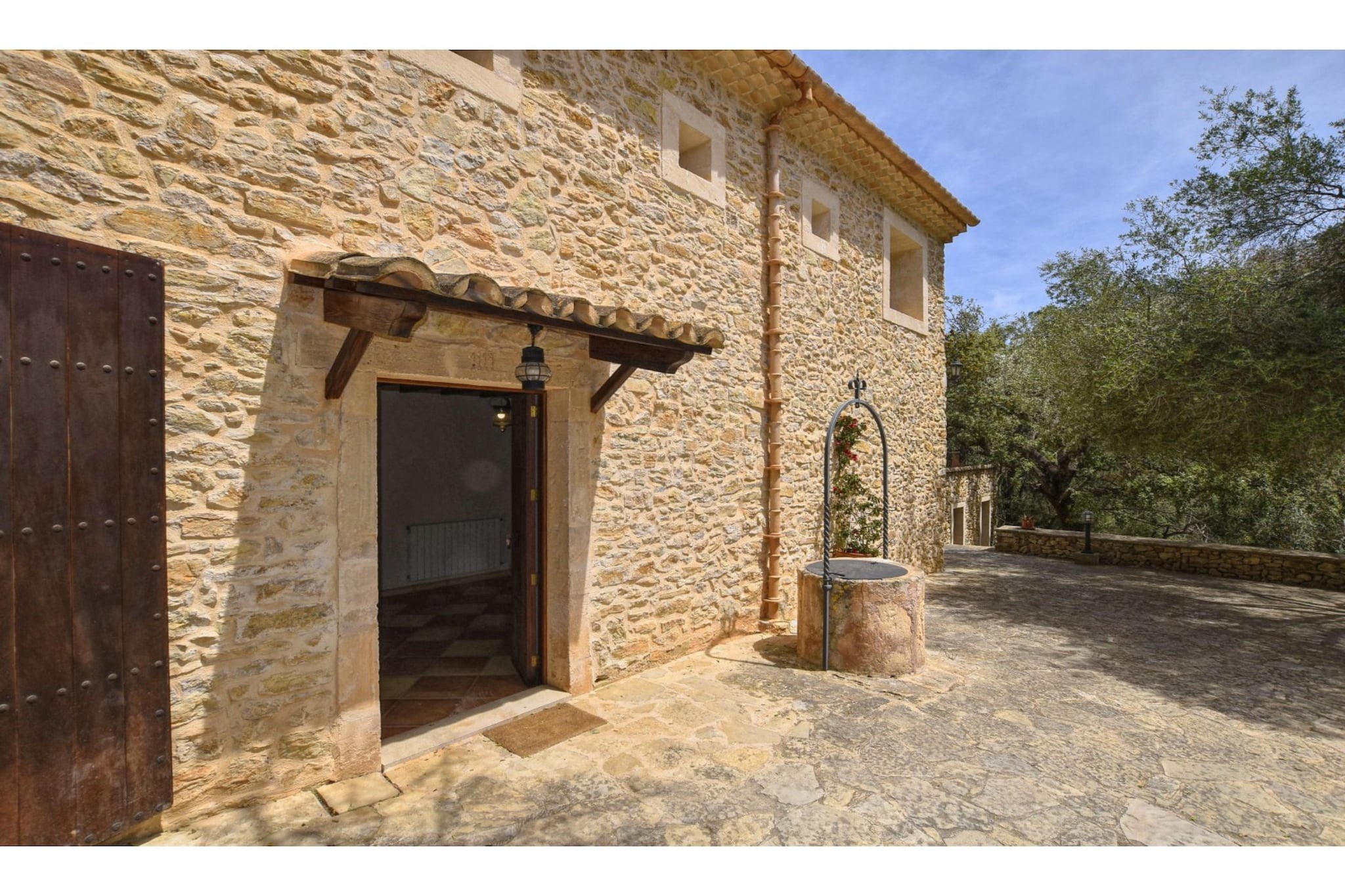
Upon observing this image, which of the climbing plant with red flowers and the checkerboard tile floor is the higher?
the climbing plant with red flowers

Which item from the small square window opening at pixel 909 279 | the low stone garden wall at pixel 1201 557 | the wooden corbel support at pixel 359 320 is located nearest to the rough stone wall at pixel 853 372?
the small square window opening at pixel 909 279

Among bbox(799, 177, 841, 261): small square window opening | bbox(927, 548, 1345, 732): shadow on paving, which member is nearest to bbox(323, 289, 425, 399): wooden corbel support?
bbox(799, 177, 841, 261): small square window opening

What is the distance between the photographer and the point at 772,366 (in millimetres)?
6383

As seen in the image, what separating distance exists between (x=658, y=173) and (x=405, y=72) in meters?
2.17

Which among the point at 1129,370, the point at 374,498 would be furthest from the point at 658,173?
the point at 1129,370

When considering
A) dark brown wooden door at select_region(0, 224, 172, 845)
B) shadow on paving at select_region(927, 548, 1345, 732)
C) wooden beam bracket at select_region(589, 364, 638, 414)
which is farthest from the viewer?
shadow on paving at select_region(927, 548, 1345, 732)

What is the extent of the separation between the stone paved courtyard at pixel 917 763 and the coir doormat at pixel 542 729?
0.33 feet

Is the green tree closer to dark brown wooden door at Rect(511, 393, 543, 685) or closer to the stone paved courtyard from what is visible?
the stone paved courtyard

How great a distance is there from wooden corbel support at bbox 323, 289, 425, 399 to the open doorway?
0.76 metres

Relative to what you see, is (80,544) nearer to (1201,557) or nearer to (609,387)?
(609,387)

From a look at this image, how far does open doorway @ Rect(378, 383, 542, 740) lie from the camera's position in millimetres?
4676

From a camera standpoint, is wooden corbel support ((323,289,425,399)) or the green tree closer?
wooden corbel support ((323,289,425,399))

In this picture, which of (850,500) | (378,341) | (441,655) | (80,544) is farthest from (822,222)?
(80,544)

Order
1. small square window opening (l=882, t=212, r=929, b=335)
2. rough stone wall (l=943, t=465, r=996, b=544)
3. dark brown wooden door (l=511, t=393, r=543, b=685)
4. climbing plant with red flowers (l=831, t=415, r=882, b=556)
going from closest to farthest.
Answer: dark brown wooden door (l=511, t=393, r=543, b=685), climbing plant with red flowers (l=831, t=415, r=882, b=556), small square window opening (l=882, t=212, r=929, b=335), rough stone wall (l=943, t=465, r=996, b=544)
